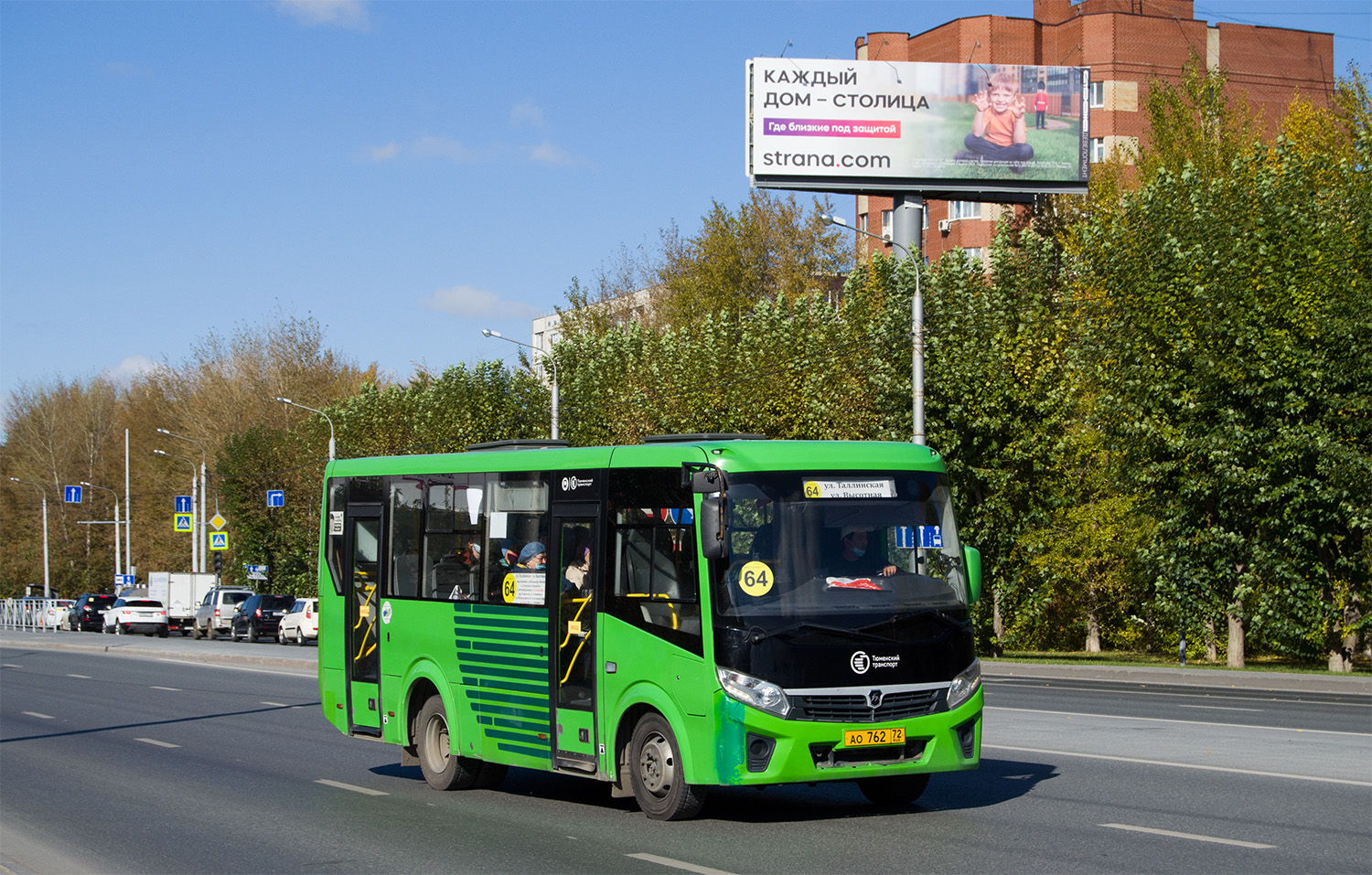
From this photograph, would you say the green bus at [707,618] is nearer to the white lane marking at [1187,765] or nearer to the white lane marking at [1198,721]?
the white lane marking at [1187,765]

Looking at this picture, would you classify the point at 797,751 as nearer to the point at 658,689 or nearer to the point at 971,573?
the point at 658,689

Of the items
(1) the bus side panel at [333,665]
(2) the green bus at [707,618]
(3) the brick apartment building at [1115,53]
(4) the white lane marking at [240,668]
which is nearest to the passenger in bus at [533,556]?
(2) the green bus at [707,618]

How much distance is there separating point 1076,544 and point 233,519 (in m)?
49.0

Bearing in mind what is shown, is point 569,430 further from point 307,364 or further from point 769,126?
point 307,364

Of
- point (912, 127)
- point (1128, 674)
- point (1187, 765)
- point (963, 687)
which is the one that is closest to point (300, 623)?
point (912, 127)

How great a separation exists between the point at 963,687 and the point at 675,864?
2.73 meters

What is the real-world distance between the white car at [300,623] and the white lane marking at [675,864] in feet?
140

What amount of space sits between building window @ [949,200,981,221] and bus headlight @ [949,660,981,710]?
60018mm

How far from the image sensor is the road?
370 inches

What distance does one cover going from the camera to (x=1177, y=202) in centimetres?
3225

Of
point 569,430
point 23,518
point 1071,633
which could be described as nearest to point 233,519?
point 569,430

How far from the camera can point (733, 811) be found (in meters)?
11.5

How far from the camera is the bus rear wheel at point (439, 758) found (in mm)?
13172

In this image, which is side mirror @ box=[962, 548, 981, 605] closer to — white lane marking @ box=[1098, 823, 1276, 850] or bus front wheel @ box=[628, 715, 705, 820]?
white lane marking @ box=[1098, 823, 1276, 850]
